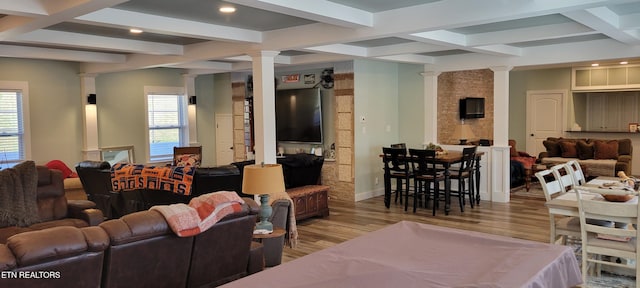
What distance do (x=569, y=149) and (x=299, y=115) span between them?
586 cm

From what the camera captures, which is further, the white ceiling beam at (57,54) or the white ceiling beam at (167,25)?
the white ceiling beam at (57,54)

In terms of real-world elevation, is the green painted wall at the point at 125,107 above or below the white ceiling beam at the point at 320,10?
below

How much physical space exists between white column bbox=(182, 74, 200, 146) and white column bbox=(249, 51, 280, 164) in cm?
480

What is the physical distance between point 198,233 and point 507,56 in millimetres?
6357

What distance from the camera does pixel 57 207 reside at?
5477 mm

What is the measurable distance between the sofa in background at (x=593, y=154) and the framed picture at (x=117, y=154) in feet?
27.6

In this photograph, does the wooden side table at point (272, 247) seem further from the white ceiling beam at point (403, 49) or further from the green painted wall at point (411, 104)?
the green painted wall at point (411, 104)

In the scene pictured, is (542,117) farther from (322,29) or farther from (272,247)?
(272,247)

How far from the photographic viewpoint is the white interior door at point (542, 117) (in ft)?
39.0

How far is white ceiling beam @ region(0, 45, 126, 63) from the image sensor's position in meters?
7.18

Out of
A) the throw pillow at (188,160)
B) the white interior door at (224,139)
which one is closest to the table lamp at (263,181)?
the throw pillow at (188,160)

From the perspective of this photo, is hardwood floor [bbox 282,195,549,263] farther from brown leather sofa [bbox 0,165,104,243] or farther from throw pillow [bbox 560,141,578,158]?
throw pillow [bbox 560,141,578,158]

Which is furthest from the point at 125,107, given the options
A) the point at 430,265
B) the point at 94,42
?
the point at 430,265

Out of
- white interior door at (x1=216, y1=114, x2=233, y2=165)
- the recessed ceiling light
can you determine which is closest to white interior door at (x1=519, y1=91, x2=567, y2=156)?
white interior door at (x1=216, y1=114, x2=233, y2=165)
